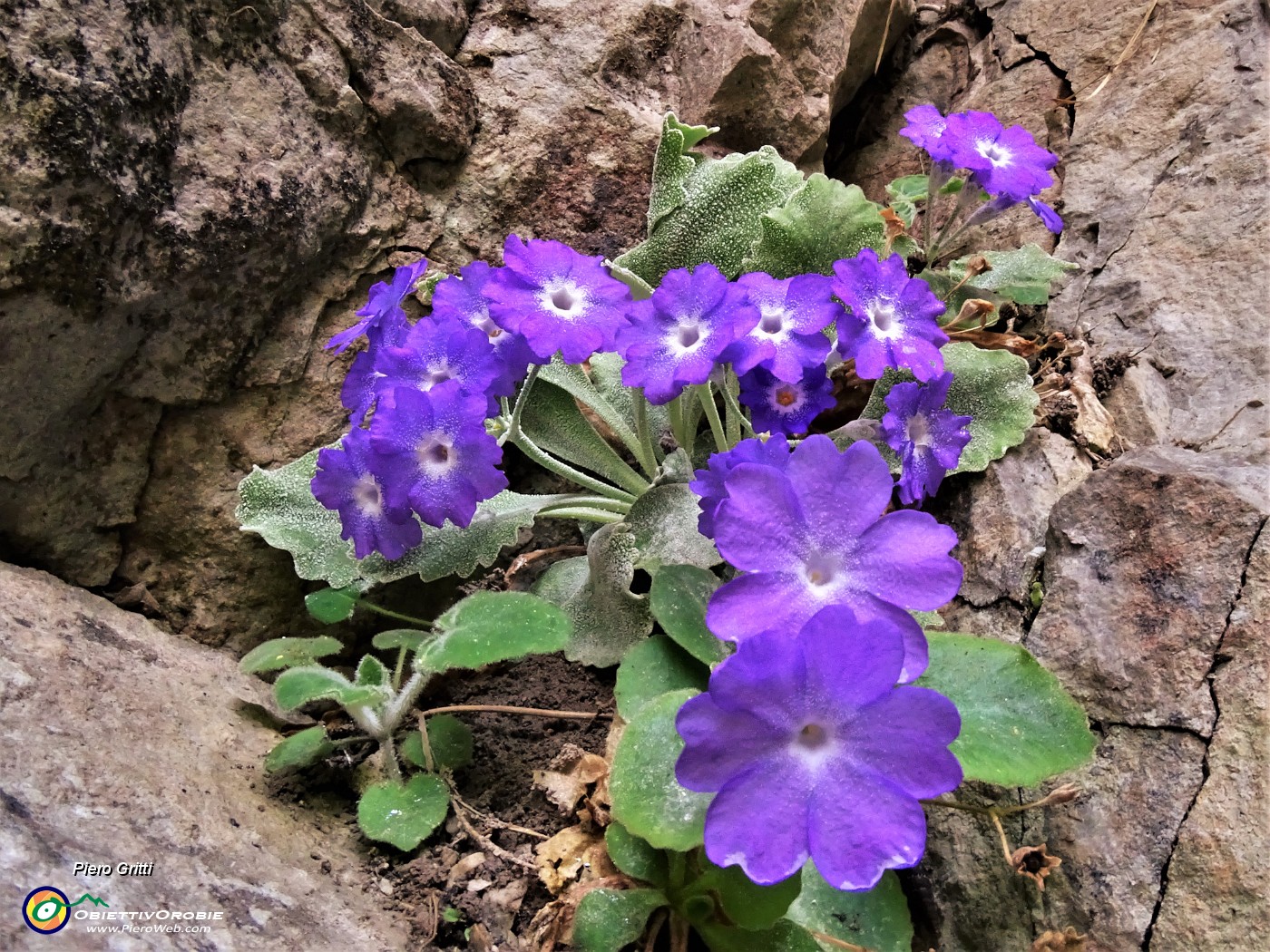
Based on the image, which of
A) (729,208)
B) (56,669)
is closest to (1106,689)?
(729,208)

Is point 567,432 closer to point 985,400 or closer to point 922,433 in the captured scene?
point 922,433

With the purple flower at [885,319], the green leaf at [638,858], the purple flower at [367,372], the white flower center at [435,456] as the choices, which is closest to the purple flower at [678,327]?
the purple flower at [885,319]

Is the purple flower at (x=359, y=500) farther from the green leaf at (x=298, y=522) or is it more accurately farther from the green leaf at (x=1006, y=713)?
the green leaf at (x=1006, y=713)

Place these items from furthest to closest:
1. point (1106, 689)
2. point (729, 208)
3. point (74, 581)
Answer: point (729, 208)
point (74, 581)
point (1106, 689)

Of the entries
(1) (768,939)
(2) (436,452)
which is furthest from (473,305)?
(1) (768,939)

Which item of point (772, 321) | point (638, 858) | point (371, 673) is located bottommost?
point (371, 673)

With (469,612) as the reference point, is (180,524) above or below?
below

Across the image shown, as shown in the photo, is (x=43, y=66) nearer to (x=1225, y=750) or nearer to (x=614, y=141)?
(x=614, y=141)
